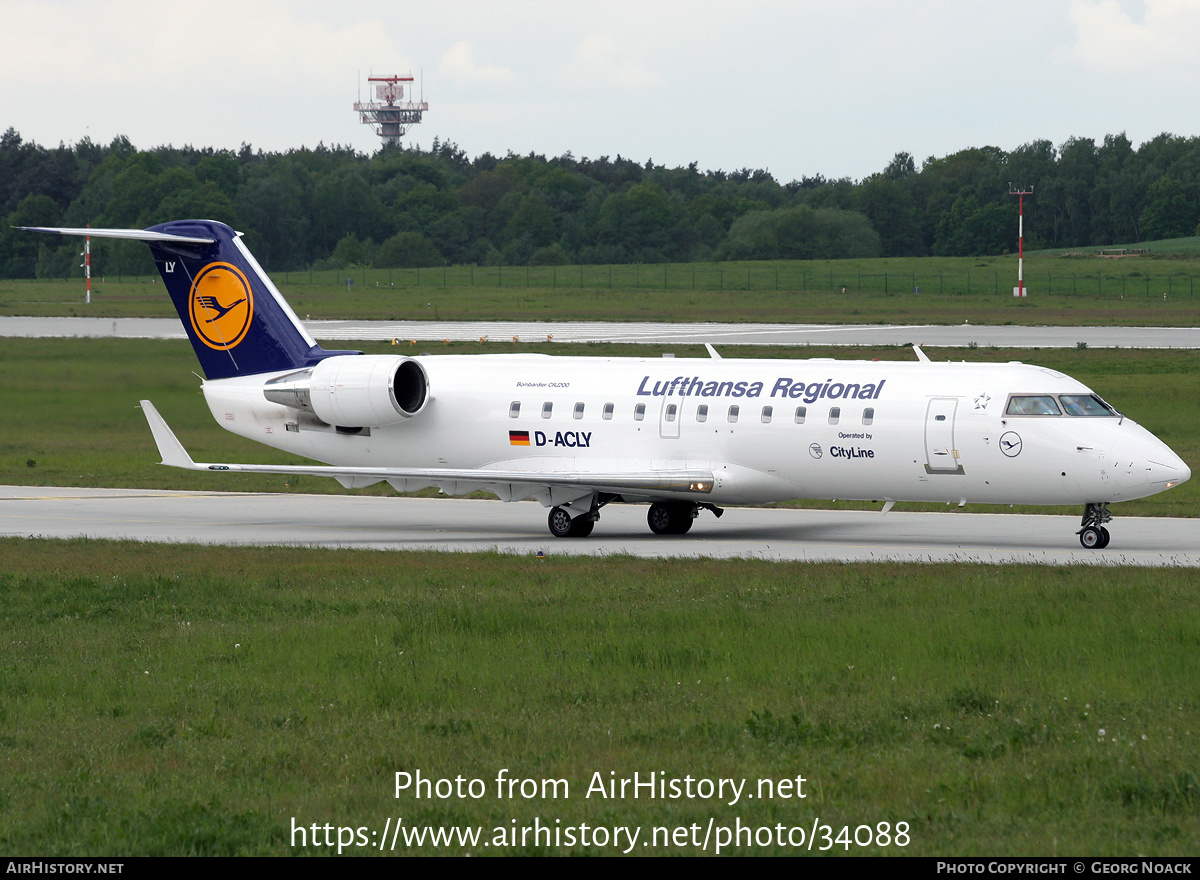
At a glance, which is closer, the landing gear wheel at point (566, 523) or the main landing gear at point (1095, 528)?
the main landing gear at point (1095, 528)

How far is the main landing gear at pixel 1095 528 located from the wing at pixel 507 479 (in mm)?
6041

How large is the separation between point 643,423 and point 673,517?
6.01 ft

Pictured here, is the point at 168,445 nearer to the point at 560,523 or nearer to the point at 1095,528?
the point at 560,523

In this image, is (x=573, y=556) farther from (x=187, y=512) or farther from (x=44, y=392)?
(x=44, y=392)

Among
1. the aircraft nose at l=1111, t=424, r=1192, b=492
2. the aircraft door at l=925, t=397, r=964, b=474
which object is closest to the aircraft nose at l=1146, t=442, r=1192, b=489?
the aircraft nose at l=1111, t=424, r=1192, b=492

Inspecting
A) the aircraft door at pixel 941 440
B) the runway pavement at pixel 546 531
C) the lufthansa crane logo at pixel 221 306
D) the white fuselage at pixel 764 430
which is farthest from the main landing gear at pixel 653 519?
the lufthansa crane logo at pixel 221 306

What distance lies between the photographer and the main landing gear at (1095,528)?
971 inches

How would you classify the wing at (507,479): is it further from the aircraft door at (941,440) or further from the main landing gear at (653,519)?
the aircraft door at (941,440)

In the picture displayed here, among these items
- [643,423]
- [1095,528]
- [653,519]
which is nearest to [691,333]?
[653,519]

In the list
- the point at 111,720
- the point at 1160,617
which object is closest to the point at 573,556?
the point at 1160,617

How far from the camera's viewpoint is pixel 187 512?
3181 centimetres

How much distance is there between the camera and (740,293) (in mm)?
104812

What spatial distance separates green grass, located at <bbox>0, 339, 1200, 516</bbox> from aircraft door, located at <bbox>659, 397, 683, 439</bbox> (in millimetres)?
6647

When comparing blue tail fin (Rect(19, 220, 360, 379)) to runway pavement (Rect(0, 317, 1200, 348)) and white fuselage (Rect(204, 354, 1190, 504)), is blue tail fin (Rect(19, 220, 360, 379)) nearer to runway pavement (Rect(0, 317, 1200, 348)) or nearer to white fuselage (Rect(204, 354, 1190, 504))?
white fuselage (Rect(204, 354, 1190, 504))
